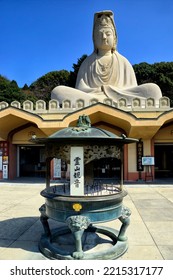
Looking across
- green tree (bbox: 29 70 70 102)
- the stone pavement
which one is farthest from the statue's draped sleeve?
green tree (bbox: 29 70 70 102)

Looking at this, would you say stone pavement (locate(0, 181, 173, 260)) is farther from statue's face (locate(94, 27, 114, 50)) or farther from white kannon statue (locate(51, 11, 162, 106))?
statue's face (locate(94, 27, 114, 50))

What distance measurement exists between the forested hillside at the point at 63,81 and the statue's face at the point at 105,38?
22.4m

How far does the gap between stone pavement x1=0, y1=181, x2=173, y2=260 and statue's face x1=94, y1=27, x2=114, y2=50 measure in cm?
1490

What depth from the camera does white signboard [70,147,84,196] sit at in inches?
172

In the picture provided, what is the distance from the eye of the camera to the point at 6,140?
52.4ft

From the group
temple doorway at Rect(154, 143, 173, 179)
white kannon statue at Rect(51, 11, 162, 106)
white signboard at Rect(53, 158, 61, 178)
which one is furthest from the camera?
temple doorway at Rect(154, 143, 173, 179)

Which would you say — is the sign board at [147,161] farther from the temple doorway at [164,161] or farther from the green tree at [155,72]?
the green tree at [155,72]

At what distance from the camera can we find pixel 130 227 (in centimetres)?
609

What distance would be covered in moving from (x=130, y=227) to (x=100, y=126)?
9998 mm

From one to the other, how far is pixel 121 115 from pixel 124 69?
851cm

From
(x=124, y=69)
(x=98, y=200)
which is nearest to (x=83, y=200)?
(x=98, y=200)

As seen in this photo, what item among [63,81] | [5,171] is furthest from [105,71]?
[63,81]

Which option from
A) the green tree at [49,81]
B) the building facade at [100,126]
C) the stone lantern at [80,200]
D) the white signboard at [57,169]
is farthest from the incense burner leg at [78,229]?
the green tree at [49,81]

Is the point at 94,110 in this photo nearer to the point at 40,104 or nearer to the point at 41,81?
the point at 40,104
